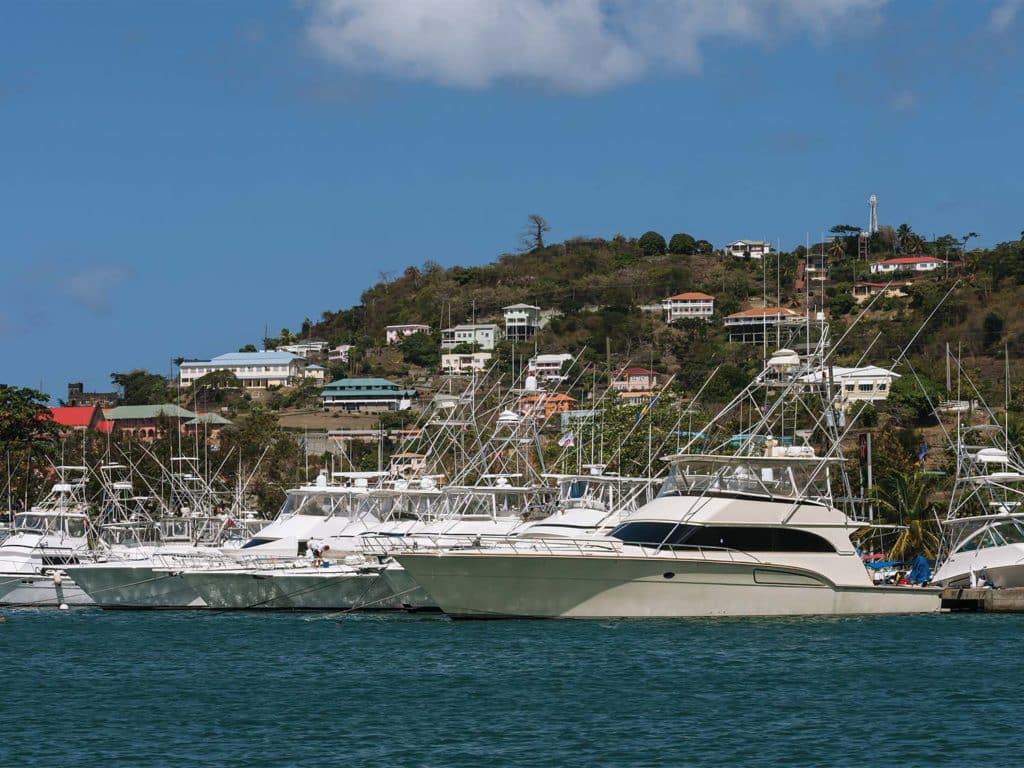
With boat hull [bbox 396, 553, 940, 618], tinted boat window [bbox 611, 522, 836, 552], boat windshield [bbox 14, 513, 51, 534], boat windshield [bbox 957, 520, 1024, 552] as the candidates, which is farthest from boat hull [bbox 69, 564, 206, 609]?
boat windshield [bbox 957, 520, 1024, 552]

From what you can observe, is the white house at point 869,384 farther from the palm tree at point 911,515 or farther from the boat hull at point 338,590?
the boat hull at point 338,590

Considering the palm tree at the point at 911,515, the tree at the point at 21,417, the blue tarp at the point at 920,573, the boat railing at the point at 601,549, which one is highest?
the tree at the point at 21,417

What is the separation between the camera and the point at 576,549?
53562mm

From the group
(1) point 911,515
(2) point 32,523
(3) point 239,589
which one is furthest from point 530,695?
(2) point 32,523

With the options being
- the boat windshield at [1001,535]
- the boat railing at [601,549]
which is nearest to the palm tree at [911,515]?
the boat windshield at [1001,535]

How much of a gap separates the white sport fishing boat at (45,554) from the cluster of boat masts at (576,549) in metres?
0.09

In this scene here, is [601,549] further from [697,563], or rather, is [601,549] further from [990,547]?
[990,547]

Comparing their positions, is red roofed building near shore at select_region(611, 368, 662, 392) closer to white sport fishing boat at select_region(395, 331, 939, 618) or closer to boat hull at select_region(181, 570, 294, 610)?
boat hull at select_region(181, 570, 294, 610)

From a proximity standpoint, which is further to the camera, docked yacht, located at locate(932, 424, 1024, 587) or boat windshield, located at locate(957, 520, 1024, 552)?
boat windshield, located at locate(957, 520, 1024, 552)

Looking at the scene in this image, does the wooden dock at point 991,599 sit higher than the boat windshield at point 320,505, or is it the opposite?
the boat windshield at point 320,505

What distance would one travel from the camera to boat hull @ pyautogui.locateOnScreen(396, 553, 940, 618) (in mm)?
53406

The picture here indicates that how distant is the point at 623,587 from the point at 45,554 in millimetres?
36645

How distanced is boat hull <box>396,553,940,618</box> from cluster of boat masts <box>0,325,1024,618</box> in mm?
47

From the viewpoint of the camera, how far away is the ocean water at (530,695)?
34969 millimetres
